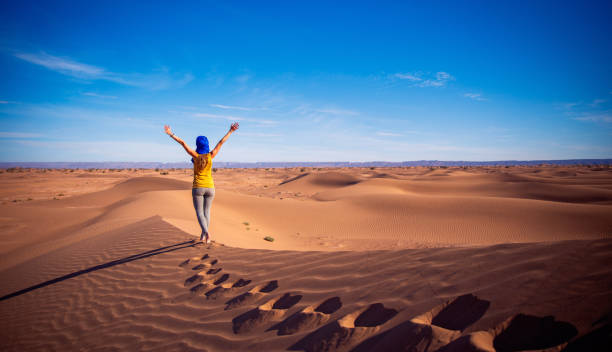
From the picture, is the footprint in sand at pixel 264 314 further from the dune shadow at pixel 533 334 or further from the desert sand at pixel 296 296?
the dune shadow at pixel 533 334

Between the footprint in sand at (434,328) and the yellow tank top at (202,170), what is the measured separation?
4.18 metres

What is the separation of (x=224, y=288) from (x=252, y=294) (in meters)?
0.56

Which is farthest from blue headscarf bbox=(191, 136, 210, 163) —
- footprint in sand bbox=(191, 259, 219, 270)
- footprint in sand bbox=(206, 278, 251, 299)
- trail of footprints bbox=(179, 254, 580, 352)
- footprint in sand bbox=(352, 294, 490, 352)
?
footprint in sand bbox=(352, 294, 490, 352)

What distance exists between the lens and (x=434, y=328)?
216 cm

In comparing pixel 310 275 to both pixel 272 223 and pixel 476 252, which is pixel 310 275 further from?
pixel 272 223

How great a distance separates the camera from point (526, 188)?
777 inches

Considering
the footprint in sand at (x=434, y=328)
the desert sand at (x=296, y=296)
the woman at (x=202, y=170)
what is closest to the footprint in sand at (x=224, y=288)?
the desert sand at (x=296, y=296)

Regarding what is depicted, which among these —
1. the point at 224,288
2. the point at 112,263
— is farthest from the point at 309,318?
the point at 112,263

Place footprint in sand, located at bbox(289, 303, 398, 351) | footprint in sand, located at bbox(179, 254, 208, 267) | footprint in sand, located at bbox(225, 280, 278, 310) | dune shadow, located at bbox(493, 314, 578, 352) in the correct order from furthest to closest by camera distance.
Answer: footprint in sand, located at bbox(179, 254, 208, 267) → footprint in sand, located at bbox(225, 280, 278, 310) → footprint in sand, located at bbox(289, 303, 398, 351) → dune shadow, located at bbox(493, 314, 578, 352)

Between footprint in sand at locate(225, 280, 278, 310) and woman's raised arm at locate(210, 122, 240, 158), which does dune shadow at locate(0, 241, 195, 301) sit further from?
footprint in sand at locate(225, 280, 278, 310)

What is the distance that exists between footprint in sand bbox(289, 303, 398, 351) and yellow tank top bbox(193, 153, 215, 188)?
3778 mm

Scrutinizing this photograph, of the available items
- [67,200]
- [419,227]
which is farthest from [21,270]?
[67,200]

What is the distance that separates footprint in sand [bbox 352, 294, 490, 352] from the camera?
207 cm

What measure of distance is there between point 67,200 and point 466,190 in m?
28.5
